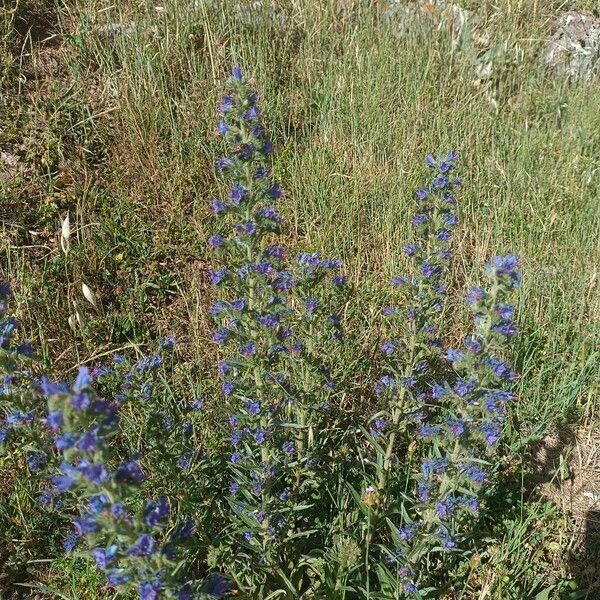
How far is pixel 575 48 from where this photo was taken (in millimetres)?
6070

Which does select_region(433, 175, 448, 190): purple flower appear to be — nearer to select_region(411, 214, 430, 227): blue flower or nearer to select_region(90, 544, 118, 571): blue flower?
select_region(411, 214, 430, 227): blue flower

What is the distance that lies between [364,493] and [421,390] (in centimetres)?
73

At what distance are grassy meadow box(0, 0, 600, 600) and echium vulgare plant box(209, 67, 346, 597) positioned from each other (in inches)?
22.3

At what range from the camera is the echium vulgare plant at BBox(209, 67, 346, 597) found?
7.61 feet

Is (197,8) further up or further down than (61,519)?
further up

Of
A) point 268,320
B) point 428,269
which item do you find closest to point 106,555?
point 268,320

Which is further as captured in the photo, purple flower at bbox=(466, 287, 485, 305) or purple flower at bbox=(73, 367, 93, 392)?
purple flower at bbox=(466, 287, 485, 305)

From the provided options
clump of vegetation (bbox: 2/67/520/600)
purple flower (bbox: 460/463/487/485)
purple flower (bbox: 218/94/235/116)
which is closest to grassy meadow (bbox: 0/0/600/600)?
clump of vegetation (bbox: 2/67/520/600)

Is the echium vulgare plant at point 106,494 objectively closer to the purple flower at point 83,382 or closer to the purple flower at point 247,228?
the purple flower at point 83,382

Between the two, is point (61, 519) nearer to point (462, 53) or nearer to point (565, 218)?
point (565, 218)

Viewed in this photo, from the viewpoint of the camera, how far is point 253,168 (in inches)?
91.6

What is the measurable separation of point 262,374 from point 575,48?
17.6 feet

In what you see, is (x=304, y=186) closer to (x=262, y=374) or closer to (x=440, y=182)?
(x=440, y=182)

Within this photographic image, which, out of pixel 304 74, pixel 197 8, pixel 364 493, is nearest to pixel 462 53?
pixel 304 74
